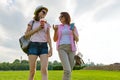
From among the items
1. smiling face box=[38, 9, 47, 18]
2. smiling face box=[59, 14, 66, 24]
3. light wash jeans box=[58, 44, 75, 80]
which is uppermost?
smiling face box=[59, 14, 66, 24]

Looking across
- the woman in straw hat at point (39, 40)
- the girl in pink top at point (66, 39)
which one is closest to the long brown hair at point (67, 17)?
the girl in pink top at point (66, 39)

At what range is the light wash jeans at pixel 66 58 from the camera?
854cm

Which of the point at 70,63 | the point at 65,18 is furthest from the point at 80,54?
the point at 65,18

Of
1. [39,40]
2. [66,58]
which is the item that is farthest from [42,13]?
[66,58]

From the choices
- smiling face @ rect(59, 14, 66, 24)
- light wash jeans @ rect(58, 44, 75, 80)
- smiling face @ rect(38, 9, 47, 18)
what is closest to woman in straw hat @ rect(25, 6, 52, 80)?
smiling face @ rect(38, 9, 47, 18)

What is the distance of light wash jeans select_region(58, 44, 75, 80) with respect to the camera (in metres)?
8.54

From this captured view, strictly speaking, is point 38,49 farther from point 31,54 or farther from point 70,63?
point 70,63

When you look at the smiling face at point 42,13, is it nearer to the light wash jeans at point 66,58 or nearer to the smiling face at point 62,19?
the smiling face at point 62,19

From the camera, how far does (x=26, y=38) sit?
8.15 m

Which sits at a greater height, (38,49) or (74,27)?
(74,27)

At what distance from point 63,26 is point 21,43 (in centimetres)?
151

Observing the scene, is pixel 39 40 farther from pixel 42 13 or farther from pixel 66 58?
pixel 66 58

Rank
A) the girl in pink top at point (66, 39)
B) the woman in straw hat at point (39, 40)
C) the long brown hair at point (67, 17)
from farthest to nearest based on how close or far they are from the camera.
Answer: the long brown hair at point (67, 17)
the girl in pink top at point (66, 39)
the woman in straw hat at point (39, 40)

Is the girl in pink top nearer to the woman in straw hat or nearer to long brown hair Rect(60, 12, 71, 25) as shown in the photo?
→ long brown hair Rect(60, 12, 71, 25)
